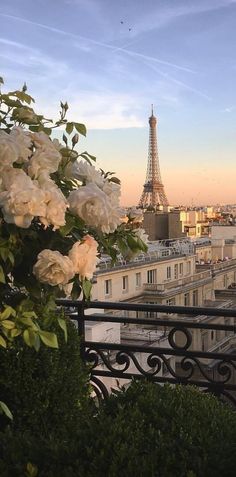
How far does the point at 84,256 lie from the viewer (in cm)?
195

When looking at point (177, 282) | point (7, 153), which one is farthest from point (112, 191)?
point (177, 282)

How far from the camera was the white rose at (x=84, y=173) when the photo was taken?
2172 mm

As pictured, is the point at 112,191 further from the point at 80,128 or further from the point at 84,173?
the point at 80,128

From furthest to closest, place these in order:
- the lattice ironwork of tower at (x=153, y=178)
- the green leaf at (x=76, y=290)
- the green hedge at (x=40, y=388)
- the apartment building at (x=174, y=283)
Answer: the lattice ironwork of tower at (x=153, y=178) → the apartment building at (x=174, y=283) → the green hedge at (x=40, y=388) → the green leaf at (x=76, y=290)

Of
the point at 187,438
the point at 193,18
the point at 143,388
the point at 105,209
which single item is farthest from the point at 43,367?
the point at 193,18

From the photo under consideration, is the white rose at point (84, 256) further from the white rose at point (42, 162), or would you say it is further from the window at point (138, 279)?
the window at point (138, 279)

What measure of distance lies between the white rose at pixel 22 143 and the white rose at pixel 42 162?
0.09 ft

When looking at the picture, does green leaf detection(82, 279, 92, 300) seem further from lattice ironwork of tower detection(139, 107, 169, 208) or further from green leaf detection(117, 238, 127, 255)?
lattice ironwork of tower detection(139, 107, 169, 208)

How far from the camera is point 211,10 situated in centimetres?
1520

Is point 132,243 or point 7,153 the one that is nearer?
point 7,153

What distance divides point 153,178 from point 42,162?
304ft

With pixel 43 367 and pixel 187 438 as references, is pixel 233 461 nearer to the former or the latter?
pixel 187 438

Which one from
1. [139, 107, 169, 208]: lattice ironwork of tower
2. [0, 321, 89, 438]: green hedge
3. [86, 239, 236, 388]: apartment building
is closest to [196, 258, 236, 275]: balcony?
[86, 239, 236, 388]: apartment building

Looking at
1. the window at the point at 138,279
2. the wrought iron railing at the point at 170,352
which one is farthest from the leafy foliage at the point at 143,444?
the window at the point at 138,279
